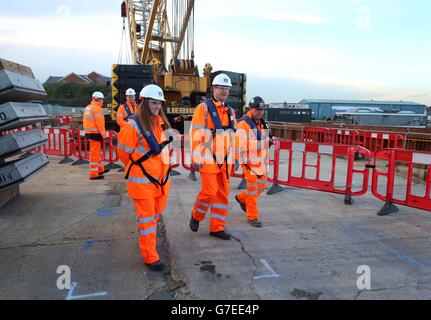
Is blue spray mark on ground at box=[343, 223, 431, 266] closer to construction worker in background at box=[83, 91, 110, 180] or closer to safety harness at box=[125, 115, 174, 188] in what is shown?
safety harness at box=[125, 115, 174, 188]

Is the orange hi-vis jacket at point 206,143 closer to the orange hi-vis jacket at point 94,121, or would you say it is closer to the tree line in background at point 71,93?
the orange hi-vis jacket at point 94,121

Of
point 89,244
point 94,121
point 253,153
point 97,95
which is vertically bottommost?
point 89,244

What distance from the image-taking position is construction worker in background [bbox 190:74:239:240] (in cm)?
414

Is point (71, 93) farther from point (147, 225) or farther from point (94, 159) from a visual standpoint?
point (147, 225)

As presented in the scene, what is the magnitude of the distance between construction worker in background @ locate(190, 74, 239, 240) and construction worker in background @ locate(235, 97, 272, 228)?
1.84 feet

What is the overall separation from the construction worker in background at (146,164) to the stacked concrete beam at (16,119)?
2.32 m

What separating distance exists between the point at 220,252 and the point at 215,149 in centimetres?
121

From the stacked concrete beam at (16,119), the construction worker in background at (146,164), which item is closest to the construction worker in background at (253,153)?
the construction worker in background at (146,164)

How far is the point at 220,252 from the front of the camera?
3.98 meters

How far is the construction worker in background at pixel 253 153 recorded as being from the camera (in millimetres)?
4875

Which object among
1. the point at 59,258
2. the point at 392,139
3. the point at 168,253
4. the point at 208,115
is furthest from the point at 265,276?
the point at 392,139

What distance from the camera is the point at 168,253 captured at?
395 cm

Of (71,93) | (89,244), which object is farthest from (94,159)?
(71,93)
